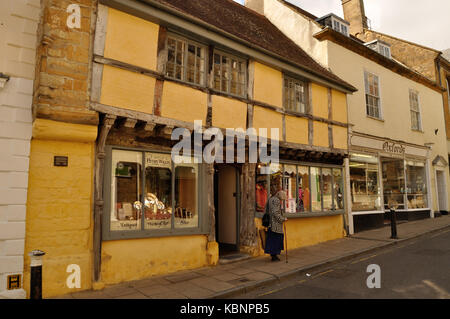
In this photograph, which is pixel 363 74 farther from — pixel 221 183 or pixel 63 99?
pixel 63 99

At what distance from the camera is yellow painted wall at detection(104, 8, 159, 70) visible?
19.4ft

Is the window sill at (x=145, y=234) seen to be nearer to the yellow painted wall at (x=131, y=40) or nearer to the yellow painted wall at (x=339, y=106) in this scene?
the yellow painted wall at (x=131, y=40)

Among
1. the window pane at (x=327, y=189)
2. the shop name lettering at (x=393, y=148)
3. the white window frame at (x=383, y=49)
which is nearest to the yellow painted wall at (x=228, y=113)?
the window pane at (x=327, y=189)

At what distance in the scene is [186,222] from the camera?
22.9ft

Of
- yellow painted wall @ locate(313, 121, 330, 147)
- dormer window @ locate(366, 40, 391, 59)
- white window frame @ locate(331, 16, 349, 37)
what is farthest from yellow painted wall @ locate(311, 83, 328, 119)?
dormer window @ locate(366, 40, 391, 59)

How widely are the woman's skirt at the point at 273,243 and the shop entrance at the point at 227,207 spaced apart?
1.12 meters

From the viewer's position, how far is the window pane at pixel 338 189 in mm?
10842

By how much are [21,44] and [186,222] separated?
4.66 meters

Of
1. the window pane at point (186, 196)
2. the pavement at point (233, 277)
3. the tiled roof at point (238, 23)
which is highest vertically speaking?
the tiled roof at point (238, 23)

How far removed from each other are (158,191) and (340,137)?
707cm

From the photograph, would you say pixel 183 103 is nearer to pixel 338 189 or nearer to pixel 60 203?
pixel 60 203

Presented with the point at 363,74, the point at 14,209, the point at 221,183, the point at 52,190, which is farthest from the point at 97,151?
the point at 363,74

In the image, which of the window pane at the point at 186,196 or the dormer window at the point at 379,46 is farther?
the dormer window at the point at 379,46
